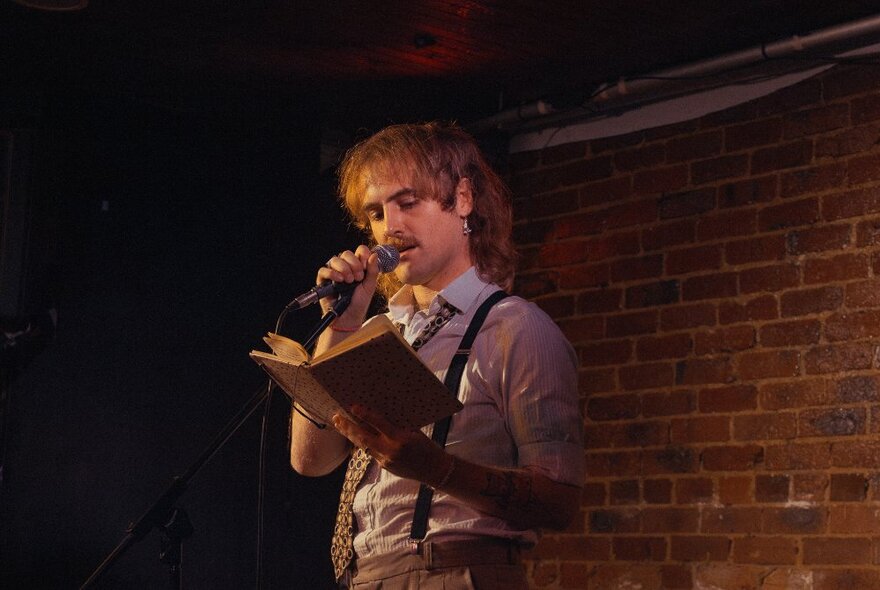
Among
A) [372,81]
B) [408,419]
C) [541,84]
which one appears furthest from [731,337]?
[408,419]

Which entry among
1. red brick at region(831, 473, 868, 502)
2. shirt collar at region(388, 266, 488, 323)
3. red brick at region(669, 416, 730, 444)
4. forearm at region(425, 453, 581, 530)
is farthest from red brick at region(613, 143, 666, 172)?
forearm at region(425, 453, 581, 530)

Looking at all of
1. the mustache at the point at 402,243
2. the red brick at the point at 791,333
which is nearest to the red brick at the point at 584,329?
the red brick at the point at 791,333

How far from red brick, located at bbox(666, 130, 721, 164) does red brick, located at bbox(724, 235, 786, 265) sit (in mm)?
342

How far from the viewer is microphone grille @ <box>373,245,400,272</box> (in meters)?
2.26

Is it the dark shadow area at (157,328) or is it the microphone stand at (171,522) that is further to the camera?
the dark shadow area at (157,328)

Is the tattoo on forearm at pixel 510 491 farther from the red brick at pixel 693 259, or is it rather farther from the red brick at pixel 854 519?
the red brick at pixel 693 259

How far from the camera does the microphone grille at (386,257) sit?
226 cm

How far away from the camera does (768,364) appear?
12.0 feet

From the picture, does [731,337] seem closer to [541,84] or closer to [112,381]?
[541,84]

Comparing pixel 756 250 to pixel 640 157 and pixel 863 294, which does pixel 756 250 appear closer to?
pixel 863 294

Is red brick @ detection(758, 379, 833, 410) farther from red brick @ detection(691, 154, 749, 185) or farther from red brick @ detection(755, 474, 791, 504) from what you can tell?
red brick @ detection(691, 154, 749, 185)

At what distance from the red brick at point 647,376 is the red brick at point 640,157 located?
0.71 metres

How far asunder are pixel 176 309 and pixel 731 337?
2030 millimetres

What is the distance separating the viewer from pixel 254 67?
3.98 meters
